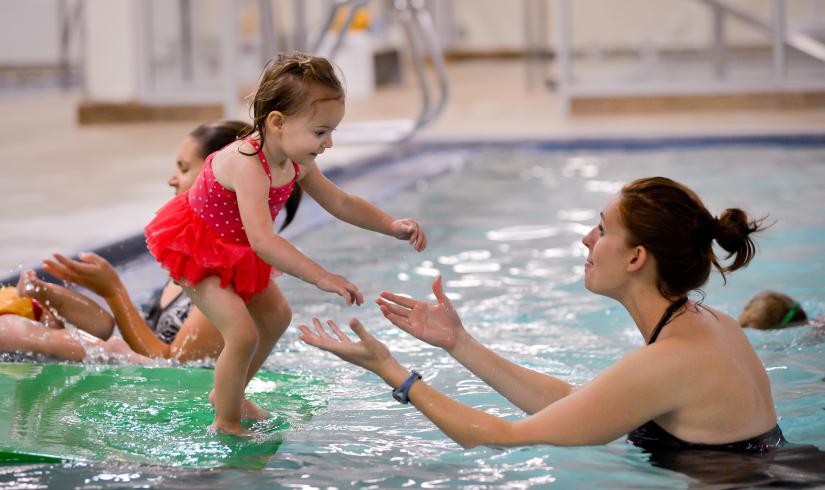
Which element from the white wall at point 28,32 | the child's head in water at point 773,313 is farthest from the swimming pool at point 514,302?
the white wall at point 28,32

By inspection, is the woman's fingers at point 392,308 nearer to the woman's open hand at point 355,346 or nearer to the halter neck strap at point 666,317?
the woman's open hand at point 355,346

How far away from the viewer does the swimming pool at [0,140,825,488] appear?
2.57m

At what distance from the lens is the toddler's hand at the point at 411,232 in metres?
2.79

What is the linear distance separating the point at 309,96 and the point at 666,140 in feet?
18.6

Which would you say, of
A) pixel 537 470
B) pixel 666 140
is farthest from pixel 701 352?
pixel 666 140

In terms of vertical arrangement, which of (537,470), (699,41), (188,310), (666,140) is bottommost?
(537,470)

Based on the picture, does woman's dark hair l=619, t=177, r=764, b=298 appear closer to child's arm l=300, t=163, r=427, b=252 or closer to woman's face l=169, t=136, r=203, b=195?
child's arm l=300, t=163, r=427, b=252

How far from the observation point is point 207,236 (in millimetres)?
2803

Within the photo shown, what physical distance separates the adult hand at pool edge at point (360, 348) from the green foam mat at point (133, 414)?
1.33ft

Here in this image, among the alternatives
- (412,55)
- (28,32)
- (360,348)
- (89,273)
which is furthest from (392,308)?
(28,32)

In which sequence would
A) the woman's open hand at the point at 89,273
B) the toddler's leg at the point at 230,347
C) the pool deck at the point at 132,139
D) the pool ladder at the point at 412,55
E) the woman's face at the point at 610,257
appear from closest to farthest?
the woman's face at the point at 610,257 → the toddler's leg at the point at 230,347 → the woman's open hand at the point at 89,273 → the pool deck at the point at 132,139 → the pool ladder at the point at 412,55

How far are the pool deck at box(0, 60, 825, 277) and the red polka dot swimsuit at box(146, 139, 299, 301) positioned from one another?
1.53 metres

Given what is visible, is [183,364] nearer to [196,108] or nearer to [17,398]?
[17,398]

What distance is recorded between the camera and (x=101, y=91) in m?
9.83
